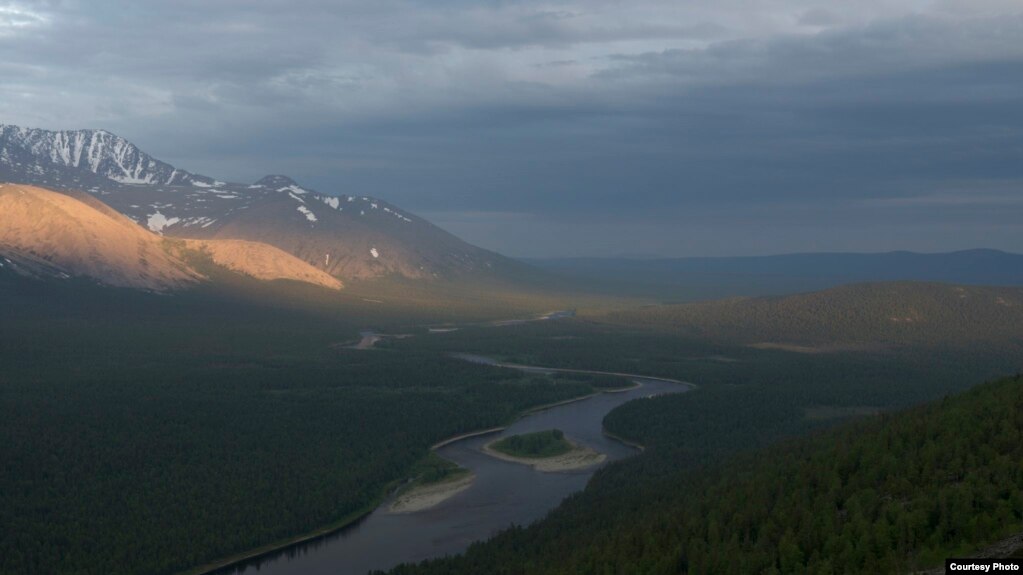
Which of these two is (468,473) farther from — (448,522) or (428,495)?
(448,522)

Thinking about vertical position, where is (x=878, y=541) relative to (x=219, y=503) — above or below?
above

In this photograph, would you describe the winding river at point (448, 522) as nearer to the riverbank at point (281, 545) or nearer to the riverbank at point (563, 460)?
the riverbank at point (281, 545)

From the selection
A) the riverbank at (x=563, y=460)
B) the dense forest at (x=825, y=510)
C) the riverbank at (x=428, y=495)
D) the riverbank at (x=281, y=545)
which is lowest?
the riverbank at (x=281, y=545)

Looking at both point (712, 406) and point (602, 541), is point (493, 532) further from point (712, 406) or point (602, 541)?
point (712, 406)

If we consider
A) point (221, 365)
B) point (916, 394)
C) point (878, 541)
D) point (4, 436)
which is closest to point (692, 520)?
point (878, 541)

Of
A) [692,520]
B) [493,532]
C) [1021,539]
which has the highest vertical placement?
[1021,539]

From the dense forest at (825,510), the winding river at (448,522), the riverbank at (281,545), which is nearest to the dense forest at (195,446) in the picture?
the riverbank at (281,545)

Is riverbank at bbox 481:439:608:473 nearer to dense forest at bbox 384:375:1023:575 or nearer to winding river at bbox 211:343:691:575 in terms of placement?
winding river at bbox 211:343:691:575
